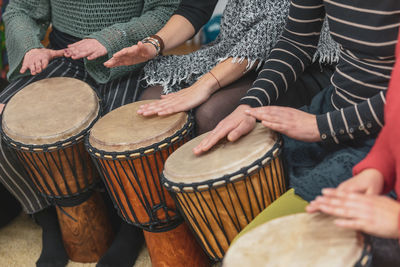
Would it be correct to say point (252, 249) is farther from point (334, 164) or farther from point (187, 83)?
point (187, 83)

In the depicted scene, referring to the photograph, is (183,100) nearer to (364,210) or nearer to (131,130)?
(131,130)

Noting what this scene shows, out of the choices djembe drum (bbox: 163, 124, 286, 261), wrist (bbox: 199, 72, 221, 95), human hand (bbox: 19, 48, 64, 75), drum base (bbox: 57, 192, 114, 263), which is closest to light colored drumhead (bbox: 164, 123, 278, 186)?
djembe drum (bbox: 163, 124, 286, 261)

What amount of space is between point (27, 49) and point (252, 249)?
143 centimetres

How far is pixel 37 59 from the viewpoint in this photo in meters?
1.86

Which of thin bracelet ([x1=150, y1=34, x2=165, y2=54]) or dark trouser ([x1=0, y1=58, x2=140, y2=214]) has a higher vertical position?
thin bracelet ([x1=150, y1=34, x2=165, y2=54])

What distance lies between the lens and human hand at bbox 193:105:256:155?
1.25 m

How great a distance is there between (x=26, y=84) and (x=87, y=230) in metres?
0.66

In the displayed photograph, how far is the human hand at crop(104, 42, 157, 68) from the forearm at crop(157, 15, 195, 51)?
0.10 m

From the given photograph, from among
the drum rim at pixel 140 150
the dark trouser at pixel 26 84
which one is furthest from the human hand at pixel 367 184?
the dark trouser at pixel 26 84

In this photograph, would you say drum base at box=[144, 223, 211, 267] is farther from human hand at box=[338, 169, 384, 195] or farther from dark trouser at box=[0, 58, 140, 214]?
human hand at box=[338, 169, 384, 195]

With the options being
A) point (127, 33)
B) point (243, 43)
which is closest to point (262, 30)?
point (243, 43)

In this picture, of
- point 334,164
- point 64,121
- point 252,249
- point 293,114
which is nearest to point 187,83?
point 64,121

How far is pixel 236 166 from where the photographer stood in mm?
1168

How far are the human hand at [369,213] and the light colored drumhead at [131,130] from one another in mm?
695
